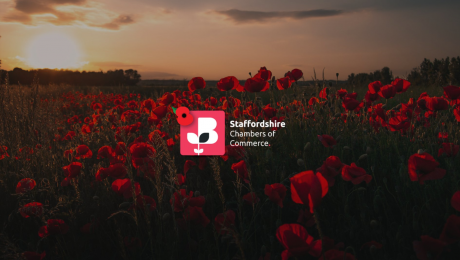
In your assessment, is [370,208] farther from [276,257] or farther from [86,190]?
[86,190]

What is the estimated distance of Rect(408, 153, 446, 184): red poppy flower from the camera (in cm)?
126

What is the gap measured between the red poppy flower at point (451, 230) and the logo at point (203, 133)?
1325mm

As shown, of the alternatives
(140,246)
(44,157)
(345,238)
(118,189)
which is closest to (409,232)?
(345,238)

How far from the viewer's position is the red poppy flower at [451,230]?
108cm

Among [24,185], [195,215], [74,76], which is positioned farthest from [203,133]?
[74,76]

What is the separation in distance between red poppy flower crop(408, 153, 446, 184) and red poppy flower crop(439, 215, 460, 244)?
220 mm

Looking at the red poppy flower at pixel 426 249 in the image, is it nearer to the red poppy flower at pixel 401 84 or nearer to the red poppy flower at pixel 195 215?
the red poppy flower at pixel 195 215

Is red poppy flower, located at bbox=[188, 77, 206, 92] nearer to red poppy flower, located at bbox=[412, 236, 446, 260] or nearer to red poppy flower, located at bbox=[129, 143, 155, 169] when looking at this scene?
red poppy flower, located at bbox=[129, 143, 155, 169]

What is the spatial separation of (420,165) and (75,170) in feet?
6.68

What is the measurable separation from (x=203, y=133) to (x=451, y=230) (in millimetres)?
1628

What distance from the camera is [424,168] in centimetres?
128

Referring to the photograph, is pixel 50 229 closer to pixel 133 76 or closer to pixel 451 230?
pixel 451 230

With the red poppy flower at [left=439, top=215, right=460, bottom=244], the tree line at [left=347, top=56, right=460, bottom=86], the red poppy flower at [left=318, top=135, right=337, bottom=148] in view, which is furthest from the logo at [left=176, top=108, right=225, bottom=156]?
the tree line at [left=347, top=56, right=460, bottom=86]

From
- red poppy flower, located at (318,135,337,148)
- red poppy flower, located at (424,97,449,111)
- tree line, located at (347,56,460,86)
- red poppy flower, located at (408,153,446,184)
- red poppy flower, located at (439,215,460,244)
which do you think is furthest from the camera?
tree line, located at (347,56,460,86)
